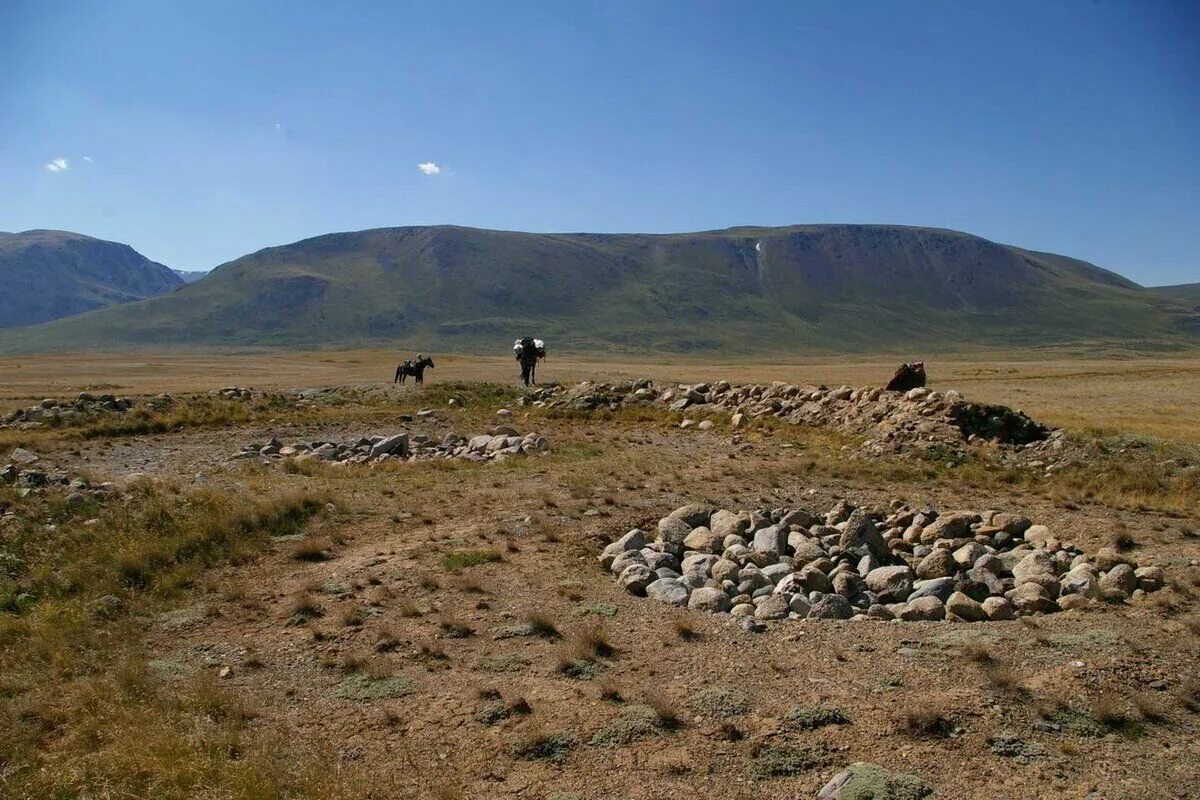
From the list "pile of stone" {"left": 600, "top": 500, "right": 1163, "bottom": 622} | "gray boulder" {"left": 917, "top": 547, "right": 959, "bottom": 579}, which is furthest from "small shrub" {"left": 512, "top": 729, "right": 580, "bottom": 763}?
"gray boulder" {"left": 917, "top": 547, "right": 959, "bottom": 579}

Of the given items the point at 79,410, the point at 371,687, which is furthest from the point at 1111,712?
the point at 79,410

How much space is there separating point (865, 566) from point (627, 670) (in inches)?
185

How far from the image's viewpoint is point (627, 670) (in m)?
7.72

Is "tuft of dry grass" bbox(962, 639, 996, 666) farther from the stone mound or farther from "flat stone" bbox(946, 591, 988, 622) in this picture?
the stone mound

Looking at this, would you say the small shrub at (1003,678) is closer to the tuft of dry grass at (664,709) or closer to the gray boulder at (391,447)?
the tuft of dry grass at (664,709)

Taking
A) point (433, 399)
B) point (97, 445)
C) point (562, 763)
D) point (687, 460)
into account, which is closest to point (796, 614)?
point (562, 763)

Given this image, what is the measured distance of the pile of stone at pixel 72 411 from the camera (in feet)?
79.0

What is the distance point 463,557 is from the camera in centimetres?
1098

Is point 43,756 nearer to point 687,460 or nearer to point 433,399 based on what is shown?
point 687,460

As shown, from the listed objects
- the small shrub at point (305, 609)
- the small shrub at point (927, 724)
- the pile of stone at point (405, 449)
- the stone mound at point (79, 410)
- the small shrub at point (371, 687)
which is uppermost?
the stone mound at point (79, 410)

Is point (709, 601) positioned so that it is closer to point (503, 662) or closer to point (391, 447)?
point (503, 662)

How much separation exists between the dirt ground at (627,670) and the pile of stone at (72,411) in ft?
50.8

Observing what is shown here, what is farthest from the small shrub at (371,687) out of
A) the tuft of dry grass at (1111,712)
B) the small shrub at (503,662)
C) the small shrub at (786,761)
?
the tuft of dry grass at (1111,712)

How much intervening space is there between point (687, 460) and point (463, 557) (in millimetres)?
8324
